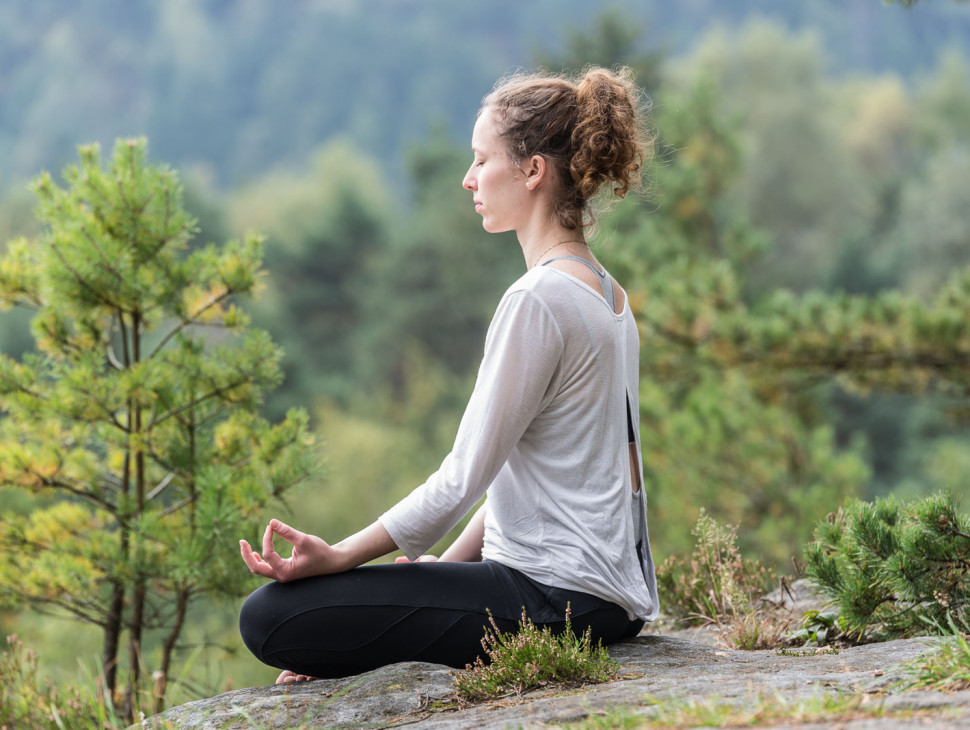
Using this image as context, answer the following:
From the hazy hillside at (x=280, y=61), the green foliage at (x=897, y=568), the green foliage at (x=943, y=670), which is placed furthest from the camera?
the hazy hillside at (x=280, y=61)

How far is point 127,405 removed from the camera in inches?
160

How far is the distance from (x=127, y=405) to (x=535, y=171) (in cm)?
213

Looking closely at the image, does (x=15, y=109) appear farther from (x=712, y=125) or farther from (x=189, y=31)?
(x=712, y=125)

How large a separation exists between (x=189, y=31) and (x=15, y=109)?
14.7m

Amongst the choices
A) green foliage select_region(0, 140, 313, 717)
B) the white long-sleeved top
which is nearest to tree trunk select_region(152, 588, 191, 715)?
green foliage select_region(0, 140, 313, 717)

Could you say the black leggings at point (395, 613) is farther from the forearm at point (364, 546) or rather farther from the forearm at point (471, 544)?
the forearm at point (471, 544)

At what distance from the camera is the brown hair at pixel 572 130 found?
267 cm

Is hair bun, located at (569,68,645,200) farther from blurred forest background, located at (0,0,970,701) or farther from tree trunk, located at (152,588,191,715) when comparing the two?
tree trunk, located at (152,588,191,715)

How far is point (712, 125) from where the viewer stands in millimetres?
12477

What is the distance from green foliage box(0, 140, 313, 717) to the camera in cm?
387

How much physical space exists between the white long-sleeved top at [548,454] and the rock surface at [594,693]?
28cm

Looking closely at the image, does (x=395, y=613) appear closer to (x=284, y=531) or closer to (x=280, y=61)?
(x=284, y=531)

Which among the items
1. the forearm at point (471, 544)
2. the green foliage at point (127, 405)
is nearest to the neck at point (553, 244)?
the forearm at point (471, 544)

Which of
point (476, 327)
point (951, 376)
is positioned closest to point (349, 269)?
point (476, 327)
